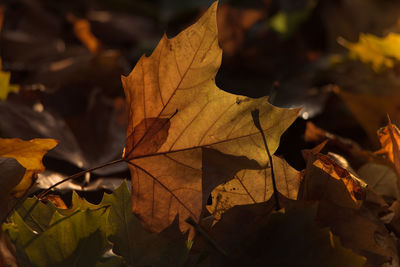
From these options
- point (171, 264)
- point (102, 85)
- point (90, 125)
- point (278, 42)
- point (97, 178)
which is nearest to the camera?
point (171, 264)

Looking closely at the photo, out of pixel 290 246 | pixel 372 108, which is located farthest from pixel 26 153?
pixel 372 108

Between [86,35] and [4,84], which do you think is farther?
[86,35]

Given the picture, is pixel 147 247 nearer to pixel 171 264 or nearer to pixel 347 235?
pixel 171 264

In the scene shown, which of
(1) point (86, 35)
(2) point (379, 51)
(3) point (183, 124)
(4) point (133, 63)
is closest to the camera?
(3) point (183, 124)

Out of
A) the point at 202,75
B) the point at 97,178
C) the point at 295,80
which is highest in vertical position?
the point at 202,75

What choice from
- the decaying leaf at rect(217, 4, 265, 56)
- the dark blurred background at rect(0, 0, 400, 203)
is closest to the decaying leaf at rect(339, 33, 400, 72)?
the dark blurred background at rect(0, 0, 400, 203)

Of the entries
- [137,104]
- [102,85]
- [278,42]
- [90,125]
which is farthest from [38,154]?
[278,42]

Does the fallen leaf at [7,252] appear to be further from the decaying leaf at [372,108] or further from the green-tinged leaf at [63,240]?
the decaying leaf at [372,108]

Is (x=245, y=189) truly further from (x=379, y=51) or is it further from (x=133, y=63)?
(x=133, y=63)
